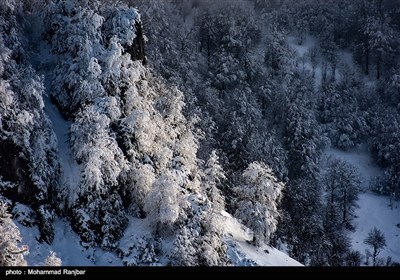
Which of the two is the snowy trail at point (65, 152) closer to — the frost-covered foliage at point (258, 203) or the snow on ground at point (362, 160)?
the frost-covered foliage at point (258, 203)

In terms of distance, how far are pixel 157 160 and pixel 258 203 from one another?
413 inches

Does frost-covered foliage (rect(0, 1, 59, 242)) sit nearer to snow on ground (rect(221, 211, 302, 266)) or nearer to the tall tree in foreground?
snow on ground (rect(221, 211, 302, 266))

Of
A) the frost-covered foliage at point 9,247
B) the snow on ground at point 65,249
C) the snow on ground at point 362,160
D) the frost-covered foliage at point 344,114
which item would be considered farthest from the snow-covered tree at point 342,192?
the frost-covered foliage at point 9,247

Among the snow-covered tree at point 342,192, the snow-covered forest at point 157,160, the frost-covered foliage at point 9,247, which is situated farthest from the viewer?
the snow-covered tree at point 342,192

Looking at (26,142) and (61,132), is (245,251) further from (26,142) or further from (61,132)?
(26,142)

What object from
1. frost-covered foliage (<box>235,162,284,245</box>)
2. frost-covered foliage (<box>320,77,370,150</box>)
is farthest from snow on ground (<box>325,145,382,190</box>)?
frost-covered foliage (<box>235,162,284,245</box>)

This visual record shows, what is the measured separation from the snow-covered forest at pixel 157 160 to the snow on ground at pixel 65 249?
0.10m

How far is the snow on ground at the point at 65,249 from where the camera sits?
2806 centimetres

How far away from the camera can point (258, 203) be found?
40219 millimetres

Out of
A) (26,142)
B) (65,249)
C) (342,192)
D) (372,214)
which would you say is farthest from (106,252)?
(372,214)

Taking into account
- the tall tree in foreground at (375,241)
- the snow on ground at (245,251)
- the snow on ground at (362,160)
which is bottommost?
the tall tree in foreground at (375,241)

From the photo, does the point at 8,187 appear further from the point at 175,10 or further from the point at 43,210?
the point at 175,10
